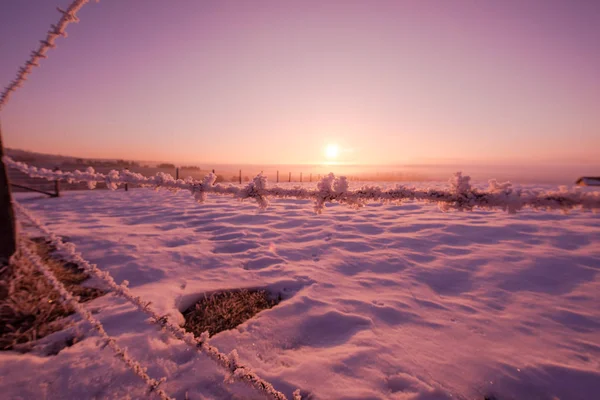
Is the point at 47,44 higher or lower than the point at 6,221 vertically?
higher

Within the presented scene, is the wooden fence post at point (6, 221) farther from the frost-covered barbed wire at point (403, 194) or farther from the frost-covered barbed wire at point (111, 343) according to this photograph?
the frost-covered barbed wire at point (111, 343)

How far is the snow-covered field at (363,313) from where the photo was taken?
5.41ft

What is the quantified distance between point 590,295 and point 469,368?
6.60 feet

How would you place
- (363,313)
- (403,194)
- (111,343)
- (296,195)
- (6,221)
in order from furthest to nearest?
(363,313), (6,221), (111,343), (296,195), (403,194)

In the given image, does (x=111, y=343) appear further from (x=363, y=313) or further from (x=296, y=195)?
(x=363, y=313)

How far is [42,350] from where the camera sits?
1.85 m

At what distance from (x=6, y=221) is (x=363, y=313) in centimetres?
320

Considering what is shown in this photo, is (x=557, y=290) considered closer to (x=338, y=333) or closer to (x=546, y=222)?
(x=338, y=333)

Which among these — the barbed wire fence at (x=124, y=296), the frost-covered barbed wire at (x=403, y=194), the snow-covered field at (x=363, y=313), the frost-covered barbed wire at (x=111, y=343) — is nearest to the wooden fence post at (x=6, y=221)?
the barbed wire fence at (x=124, y=296)

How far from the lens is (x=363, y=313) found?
2.39 meters

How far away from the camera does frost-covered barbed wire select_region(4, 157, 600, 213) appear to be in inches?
34.1

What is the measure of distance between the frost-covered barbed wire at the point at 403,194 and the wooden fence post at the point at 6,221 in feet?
0.65

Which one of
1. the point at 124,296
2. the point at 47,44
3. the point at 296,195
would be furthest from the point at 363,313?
the point at 47,44

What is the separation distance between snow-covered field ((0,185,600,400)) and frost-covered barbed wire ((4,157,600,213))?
125 cm
